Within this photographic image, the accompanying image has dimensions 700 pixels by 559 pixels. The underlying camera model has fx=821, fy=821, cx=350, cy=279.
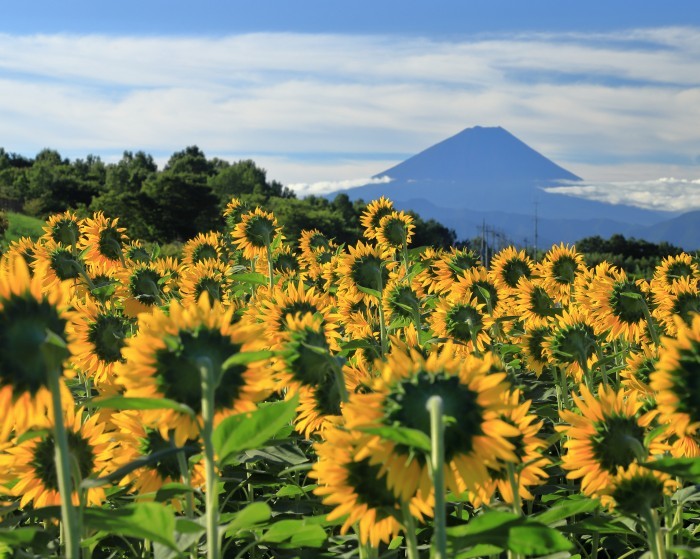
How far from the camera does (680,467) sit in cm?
196

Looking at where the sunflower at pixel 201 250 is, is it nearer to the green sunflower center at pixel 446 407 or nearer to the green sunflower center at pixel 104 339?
the green sunflower center at pixel 104 339

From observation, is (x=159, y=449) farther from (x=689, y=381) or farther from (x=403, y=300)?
(x=403, y=300)

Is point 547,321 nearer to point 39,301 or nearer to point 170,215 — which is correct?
point 39,301

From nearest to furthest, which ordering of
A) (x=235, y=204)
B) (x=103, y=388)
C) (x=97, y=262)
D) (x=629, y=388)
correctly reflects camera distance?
(x=103, y=388)
(x=629, y=388)
(x=97, y=262)
(x=235, y=204)

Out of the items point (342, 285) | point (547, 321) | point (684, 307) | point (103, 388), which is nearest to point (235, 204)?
point (342, 285)

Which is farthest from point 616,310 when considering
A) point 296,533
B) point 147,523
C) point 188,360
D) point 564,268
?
point 147,523

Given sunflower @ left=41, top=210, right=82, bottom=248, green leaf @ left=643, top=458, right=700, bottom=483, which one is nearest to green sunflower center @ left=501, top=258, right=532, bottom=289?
sunflower @ left=41, top=210, right=82, bottom=248

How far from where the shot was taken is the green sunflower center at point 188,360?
1.94 m

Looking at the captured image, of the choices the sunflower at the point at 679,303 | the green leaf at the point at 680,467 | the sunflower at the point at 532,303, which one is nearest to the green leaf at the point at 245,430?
the green leaf at the point at 680,467

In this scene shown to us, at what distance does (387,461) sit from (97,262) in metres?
5.93

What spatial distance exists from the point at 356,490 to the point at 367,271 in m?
3.98

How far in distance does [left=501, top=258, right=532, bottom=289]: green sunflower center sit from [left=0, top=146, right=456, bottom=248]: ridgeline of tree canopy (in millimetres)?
43947

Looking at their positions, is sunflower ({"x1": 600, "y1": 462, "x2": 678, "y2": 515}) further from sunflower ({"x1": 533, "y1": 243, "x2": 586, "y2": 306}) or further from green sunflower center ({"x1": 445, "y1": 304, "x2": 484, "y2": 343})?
sunflower ({"x1": 533, "y1": 243, "x2": 586, "y2": 306})

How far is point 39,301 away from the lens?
72.4 inches
